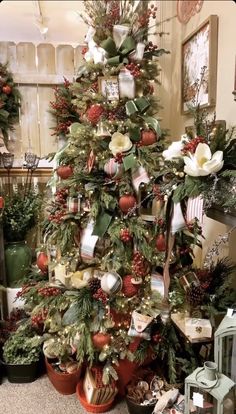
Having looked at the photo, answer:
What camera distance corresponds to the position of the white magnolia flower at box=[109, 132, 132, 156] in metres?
1.52

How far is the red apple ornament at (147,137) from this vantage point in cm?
155

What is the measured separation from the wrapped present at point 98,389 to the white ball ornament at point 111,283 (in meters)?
0.44

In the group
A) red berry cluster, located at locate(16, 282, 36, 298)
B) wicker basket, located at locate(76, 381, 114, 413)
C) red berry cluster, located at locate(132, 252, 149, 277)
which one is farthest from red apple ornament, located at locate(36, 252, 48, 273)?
wicker basket, located at locate(76, 381, 114, 413)

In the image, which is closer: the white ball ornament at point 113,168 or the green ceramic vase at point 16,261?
the white ball ornament at point 113,168

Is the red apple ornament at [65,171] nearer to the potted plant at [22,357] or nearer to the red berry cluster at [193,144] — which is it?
the red berry cluster at [193,144]

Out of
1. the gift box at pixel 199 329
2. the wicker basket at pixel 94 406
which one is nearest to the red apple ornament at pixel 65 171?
the gift box at pixel 199 329

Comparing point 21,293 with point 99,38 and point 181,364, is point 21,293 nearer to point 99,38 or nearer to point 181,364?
point 181,364

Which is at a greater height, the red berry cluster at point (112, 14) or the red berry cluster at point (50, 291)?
the red berry cluster at point (112, 14)

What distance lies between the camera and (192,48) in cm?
145

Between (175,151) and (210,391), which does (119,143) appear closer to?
(175,151)

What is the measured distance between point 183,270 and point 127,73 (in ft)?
2.93

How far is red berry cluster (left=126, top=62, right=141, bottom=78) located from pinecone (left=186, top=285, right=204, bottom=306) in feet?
3.01

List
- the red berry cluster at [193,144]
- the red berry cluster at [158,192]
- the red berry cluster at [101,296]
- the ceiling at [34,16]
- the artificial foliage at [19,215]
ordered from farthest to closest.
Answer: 1. the artificial foliage at [19,215]
2. the red berry cluster at [101,296]
3. the red berry cluster at [158,192]
4. the red berry cluster at [193,144]
5. the ceiling at [34,16]

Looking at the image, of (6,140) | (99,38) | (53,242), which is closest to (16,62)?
(6,140)
